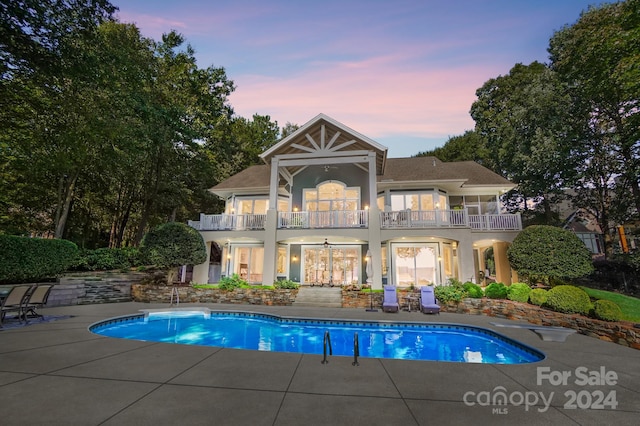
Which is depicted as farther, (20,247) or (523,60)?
(523,60)

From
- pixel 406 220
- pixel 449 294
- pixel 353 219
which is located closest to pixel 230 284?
pixel 353 219

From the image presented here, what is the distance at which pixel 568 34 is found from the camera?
64.4ft

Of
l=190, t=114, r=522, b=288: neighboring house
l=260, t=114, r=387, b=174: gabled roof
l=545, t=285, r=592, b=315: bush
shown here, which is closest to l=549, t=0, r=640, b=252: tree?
l=190, t=114, r=522, b=288: neighboring house

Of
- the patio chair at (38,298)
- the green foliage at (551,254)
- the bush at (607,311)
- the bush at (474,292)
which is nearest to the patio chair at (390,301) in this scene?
the bush at (474,292)

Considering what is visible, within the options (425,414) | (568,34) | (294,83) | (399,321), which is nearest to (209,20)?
(294,83)

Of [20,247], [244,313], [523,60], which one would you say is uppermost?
[523,60]

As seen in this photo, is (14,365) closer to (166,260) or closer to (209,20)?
(166,260)

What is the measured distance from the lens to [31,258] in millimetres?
12188

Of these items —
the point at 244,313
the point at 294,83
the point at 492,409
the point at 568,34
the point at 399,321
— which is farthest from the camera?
the point at 294,83

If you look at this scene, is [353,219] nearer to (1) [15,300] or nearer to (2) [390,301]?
(2) [390,301]

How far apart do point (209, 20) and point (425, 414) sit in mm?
17273

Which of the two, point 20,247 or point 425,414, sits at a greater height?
point 20,247

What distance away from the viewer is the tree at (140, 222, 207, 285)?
46.6 feet

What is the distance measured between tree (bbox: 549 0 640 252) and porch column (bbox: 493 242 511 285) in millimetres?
7488
